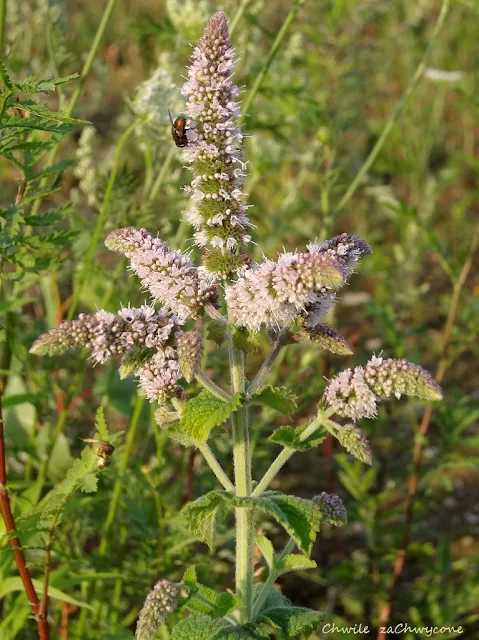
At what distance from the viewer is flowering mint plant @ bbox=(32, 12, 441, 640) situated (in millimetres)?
1456

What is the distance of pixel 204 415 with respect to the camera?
1.50m

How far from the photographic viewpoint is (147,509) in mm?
2795

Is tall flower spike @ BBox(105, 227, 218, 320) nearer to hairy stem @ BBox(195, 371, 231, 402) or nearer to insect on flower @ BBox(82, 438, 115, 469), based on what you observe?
hairy stem @ BBox(195, 371, 231, 402)

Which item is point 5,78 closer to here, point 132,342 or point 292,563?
point 132,342

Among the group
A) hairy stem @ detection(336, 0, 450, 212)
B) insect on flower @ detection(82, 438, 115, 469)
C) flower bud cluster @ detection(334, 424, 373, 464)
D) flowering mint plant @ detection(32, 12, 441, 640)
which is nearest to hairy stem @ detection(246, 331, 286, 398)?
Result: flowering mint plant @ detection(32, 12, 441, 640)

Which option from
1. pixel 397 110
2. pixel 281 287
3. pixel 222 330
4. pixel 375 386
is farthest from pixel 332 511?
pixel 397 110

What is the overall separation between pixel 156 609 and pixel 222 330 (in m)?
0.57

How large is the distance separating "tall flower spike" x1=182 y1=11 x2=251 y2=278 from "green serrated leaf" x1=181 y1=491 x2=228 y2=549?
0.47 m

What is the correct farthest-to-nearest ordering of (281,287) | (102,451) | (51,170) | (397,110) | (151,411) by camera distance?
1. (397,110)
2. (151,411)
3. (51,170)
4. (102,451)
5. (281,287)

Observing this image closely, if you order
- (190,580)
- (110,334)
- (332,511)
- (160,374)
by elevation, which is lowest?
(190,580)

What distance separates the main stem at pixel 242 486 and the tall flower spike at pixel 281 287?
14cm

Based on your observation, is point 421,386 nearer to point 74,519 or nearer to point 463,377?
point 74,519

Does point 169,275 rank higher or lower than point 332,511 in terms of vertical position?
higher

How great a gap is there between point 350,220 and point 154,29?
3.12 m
